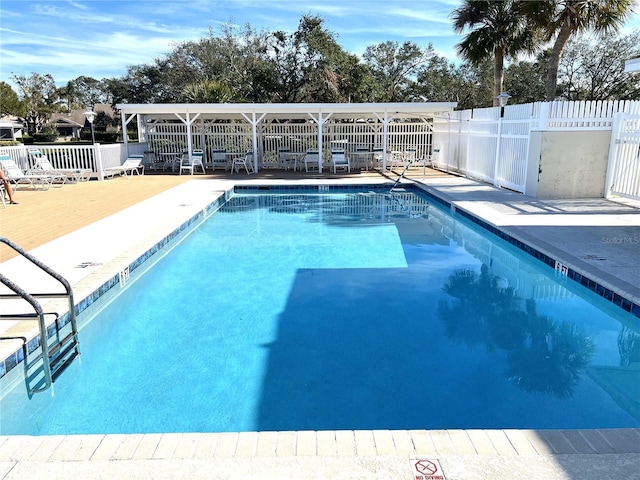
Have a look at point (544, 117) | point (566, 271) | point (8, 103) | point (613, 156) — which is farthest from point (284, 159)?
point (8, 103)

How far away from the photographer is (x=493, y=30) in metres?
16.7

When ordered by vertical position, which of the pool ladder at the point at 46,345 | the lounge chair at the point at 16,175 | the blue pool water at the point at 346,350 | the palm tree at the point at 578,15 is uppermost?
the palm tree at the point at 578,15

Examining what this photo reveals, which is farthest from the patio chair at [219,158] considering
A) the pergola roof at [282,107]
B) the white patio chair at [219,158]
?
the pergola roof at [282,107]

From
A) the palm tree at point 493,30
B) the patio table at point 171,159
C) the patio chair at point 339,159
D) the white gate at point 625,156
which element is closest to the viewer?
the white gate at point 625,156

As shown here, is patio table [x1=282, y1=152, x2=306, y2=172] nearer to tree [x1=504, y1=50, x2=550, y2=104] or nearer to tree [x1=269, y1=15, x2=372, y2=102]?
tree [x1=269, y1=15, x2=372, y2=102]

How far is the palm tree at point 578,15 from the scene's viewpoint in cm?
1241

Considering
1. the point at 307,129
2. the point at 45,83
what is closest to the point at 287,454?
the point at 307,129

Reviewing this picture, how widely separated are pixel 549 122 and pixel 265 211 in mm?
6369

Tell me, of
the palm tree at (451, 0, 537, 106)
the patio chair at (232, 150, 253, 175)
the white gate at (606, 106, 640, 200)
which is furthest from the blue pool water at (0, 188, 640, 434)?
the palm tree at (451, 0, 537, 106)

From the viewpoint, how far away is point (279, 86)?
28.6m

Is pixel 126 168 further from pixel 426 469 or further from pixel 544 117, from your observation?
pixel 426 469

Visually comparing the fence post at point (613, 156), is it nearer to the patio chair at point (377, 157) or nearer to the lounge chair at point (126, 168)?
the patio chair at point (377, 157)

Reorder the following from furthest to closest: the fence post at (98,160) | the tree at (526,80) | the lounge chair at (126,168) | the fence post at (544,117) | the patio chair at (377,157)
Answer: the tree at (526,80) < the patio chair at (377,157) < the lounge chair at (126,168) < the fence post at (98,160) < the fence post at (544,117)

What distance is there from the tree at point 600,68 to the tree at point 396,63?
30.9 feet
